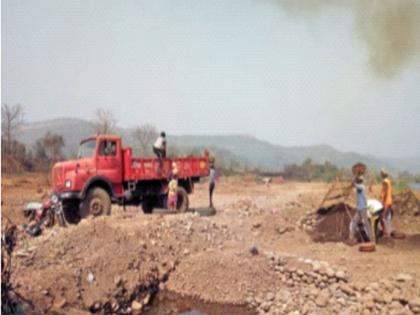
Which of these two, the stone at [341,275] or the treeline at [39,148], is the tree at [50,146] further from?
the stone at [341,275]

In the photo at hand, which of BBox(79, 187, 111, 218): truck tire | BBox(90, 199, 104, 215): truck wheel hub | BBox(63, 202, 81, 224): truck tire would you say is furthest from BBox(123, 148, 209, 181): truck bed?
BBox(63, 202, 81, 224): truck tire

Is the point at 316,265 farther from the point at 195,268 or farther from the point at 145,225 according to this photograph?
the point at 145,225

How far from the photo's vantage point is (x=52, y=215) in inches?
365

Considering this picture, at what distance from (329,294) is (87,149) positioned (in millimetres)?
5106

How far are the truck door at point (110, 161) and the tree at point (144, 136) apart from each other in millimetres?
2927

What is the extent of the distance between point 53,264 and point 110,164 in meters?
2.72

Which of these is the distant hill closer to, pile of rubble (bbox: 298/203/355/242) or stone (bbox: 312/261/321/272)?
pile of rubble (bbox: 298/203/355/242)

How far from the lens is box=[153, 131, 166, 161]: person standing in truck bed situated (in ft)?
32.8

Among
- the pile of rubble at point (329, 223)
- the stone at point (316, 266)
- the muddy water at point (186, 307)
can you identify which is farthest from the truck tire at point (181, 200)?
the stone at point (316, 266)

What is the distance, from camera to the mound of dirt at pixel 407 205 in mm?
10344

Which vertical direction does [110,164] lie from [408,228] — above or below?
above

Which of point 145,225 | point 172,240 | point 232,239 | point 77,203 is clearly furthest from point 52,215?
point 232,239

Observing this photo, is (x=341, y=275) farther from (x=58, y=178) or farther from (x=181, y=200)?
(x=58, y=178)

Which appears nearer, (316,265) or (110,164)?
(316,265)
